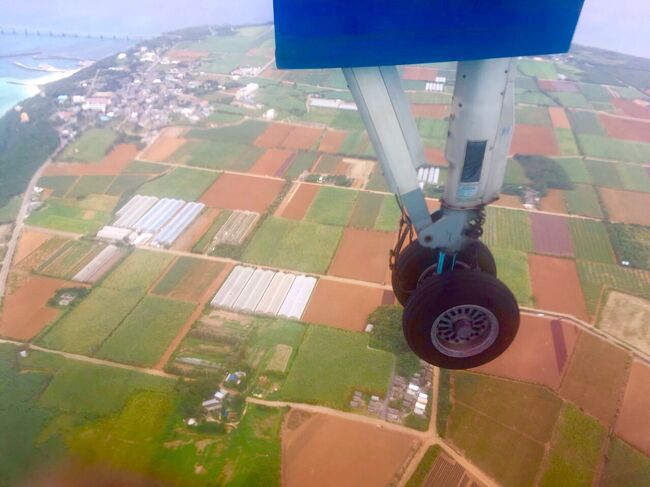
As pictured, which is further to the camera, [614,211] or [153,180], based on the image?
[153,180]

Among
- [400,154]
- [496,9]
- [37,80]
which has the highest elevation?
[496,9]

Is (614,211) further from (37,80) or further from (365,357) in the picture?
(37,80)

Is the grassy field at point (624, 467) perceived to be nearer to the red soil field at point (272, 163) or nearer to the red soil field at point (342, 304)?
the red soil field at point (342, 304)

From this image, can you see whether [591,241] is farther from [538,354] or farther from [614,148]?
[614,148]

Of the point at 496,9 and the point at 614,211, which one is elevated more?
the point at 496,9

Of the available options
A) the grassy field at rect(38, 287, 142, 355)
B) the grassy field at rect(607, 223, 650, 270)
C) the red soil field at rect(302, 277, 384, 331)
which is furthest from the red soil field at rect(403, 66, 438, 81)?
the grassy field at rect(38, 287, 142, 355)

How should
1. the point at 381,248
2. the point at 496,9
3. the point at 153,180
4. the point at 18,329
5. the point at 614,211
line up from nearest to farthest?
the point at 496,9 → the point at 18,329 → the point at 381,248 → the point at 614,211 → the point at 153,180

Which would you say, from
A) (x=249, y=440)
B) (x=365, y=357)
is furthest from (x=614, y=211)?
(x=249, y=440)

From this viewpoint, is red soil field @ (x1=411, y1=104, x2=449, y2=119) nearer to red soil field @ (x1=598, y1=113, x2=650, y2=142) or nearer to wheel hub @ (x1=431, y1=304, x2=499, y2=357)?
red soil field @ (x1=598, y1=113, x2=650, y2=142)
